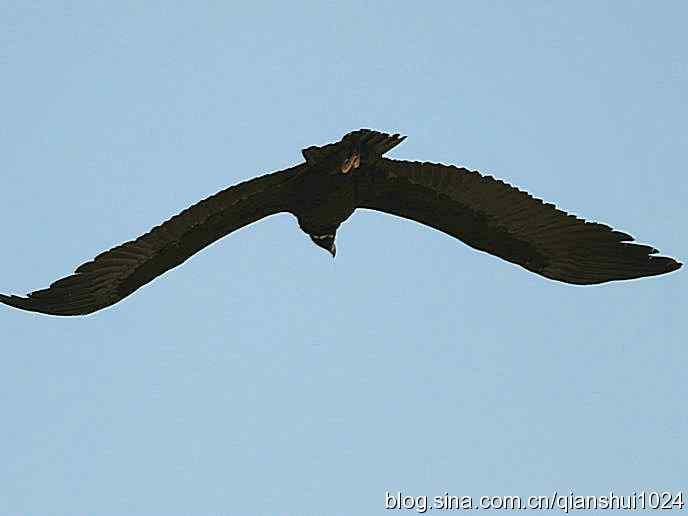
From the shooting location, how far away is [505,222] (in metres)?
10.9

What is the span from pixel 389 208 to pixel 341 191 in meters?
0.46

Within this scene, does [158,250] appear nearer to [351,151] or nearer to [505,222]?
[351,151]

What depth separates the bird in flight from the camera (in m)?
10.3

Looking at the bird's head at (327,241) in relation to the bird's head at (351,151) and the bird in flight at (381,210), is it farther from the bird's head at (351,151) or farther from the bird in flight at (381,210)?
the bird's head at (351,151)

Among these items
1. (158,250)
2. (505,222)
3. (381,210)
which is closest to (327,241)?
(381,210)

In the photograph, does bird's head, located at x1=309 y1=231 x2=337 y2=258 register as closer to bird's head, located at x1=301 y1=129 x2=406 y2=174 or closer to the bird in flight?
the bird in flight

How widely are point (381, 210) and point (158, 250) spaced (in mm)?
1950

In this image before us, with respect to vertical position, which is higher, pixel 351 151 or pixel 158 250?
pixel 351 151

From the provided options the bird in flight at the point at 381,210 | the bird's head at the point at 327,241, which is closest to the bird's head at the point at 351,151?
the bird in flight at the point at 381,210

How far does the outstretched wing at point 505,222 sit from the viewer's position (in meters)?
10.7

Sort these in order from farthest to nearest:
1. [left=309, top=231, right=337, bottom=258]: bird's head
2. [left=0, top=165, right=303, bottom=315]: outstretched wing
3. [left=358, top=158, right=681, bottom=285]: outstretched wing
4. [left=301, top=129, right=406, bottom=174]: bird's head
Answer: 1. [left=309, top=231, right=337, bottom=258]: bird's head
2. [left=358, top=158, right=681, bottom=285]: outstretched wing
3. [left=0, top=165, right=303, bottom=315]: outstretched wing
4. [left=301, top=129, right=406, bottom=174]: bird's head

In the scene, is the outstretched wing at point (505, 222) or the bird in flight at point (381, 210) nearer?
the bird in flight at point (381, 210)

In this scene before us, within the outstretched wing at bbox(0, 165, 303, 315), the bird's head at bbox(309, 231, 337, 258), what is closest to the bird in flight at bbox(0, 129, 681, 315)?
the outstretched wing at bbox(0, 165, 303, 315)

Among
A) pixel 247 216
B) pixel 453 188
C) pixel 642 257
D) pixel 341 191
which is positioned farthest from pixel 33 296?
pixel 642 257
